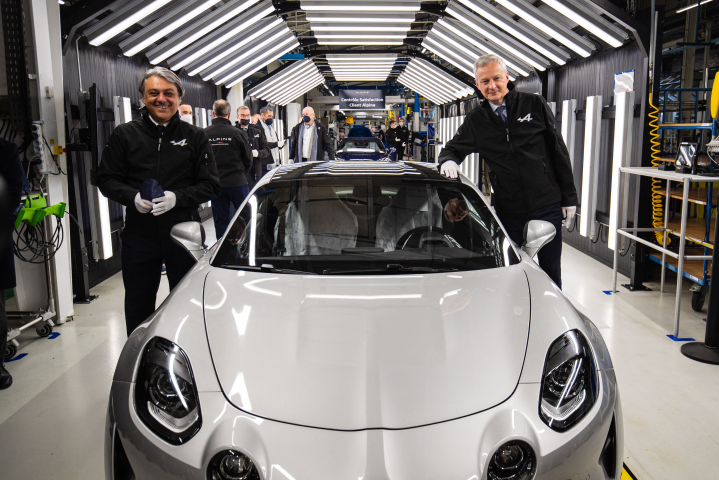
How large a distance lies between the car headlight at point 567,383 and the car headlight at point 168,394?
96 cm

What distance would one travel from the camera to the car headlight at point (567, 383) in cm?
157

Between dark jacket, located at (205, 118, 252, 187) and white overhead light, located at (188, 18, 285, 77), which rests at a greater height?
white overhead light, located at (188, 18, 285, 77)

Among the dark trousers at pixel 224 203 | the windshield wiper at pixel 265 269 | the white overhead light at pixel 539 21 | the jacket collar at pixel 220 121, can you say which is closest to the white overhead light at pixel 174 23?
the jacket collar at pixel 220 121

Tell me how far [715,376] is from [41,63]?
5.09m

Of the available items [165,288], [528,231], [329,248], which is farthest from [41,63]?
[528,231]

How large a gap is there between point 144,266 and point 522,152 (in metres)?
2.25

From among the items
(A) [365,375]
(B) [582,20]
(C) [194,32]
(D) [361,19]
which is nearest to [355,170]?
(A) [365,375]

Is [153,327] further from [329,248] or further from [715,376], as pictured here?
[715,376]

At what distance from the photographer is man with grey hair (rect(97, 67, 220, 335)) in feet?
9.61

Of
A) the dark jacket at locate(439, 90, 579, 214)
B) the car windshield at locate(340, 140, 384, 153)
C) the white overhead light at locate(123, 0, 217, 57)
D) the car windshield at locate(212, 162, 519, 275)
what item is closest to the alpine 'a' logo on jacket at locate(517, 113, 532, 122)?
the dark jacket at locate(439, 90, 579, 214)

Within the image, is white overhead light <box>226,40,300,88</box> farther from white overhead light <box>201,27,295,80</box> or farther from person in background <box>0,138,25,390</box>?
person in background <box>0,138,25,390</box>

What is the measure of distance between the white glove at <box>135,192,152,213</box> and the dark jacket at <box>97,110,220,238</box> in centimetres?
11

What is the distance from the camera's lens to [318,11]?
7785 mm

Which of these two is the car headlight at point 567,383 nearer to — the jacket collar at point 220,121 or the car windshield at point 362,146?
the jacket collar at point 220,121
